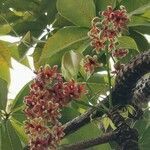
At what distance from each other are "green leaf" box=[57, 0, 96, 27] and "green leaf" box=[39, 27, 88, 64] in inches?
1.3

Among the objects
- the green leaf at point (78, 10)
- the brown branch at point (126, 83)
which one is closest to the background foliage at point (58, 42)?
the green leaf at point (78, 10)

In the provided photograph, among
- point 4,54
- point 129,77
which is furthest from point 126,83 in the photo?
point 4,54

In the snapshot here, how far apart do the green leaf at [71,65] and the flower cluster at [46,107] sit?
0.24ft

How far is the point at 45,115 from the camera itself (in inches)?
50.1

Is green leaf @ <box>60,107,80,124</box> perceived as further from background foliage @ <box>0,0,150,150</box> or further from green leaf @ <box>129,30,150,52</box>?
green leaf @ <box>129,30,150,52</box>

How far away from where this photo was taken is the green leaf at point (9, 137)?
171cm

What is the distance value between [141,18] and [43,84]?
21.1 inches

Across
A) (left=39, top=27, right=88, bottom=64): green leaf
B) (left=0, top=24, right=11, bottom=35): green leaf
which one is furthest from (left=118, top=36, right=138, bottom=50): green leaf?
(left=0, top=24, right=11, bottom=35): green leaf

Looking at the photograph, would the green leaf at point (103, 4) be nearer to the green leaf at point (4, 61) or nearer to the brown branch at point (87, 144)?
the green leaf at point (4, 61)

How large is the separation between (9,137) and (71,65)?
460 millimetres

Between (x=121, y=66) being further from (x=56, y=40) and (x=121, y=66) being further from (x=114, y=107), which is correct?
(x=56, y=40)

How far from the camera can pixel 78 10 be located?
1.65 m

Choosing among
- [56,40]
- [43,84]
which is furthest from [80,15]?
[43,84]

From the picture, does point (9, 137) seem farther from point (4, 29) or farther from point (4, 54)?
point (4, 29)
